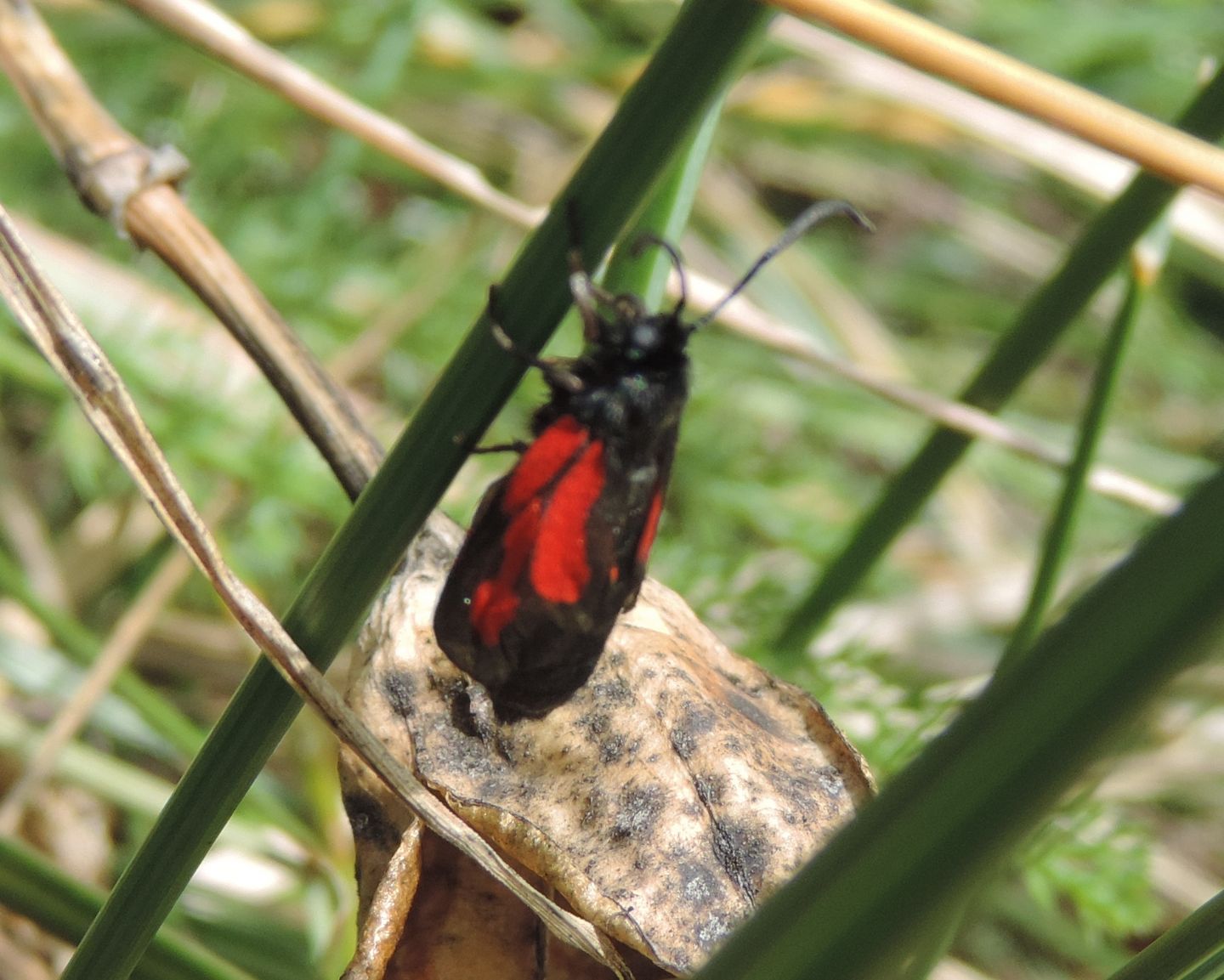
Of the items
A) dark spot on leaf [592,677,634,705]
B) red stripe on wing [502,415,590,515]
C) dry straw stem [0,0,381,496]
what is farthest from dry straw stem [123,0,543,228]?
dark spot on leaf [592,677,634,705]

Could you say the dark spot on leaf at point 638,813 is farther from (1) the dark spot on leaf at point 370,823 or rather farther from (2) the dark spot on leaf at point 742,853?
(1) the dark spot on leaf at point 370,823

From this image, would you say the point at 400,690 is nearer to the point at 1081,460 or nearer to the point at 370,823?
the point at 370,823

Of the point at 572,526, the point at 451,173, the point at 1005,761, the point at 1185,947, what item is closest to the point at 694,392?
the point at 451,173

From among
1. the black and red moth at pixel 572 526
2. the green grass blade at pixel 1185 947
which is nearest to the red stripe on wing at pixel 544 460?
the black and red moth at pixel 572 526

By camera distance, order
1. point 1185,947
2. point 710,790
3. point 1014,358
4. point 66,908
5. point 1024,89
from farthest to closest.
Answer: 1. point 1014,358
2. point 66,908
3. point 710,790
4. point 1024,89
5. point 1185,947

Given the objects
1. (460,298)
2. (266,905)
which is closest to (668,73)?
(266,905)

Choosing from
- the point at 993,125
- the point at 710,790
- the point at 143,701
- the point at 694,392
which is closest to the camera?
the point at 710,790
